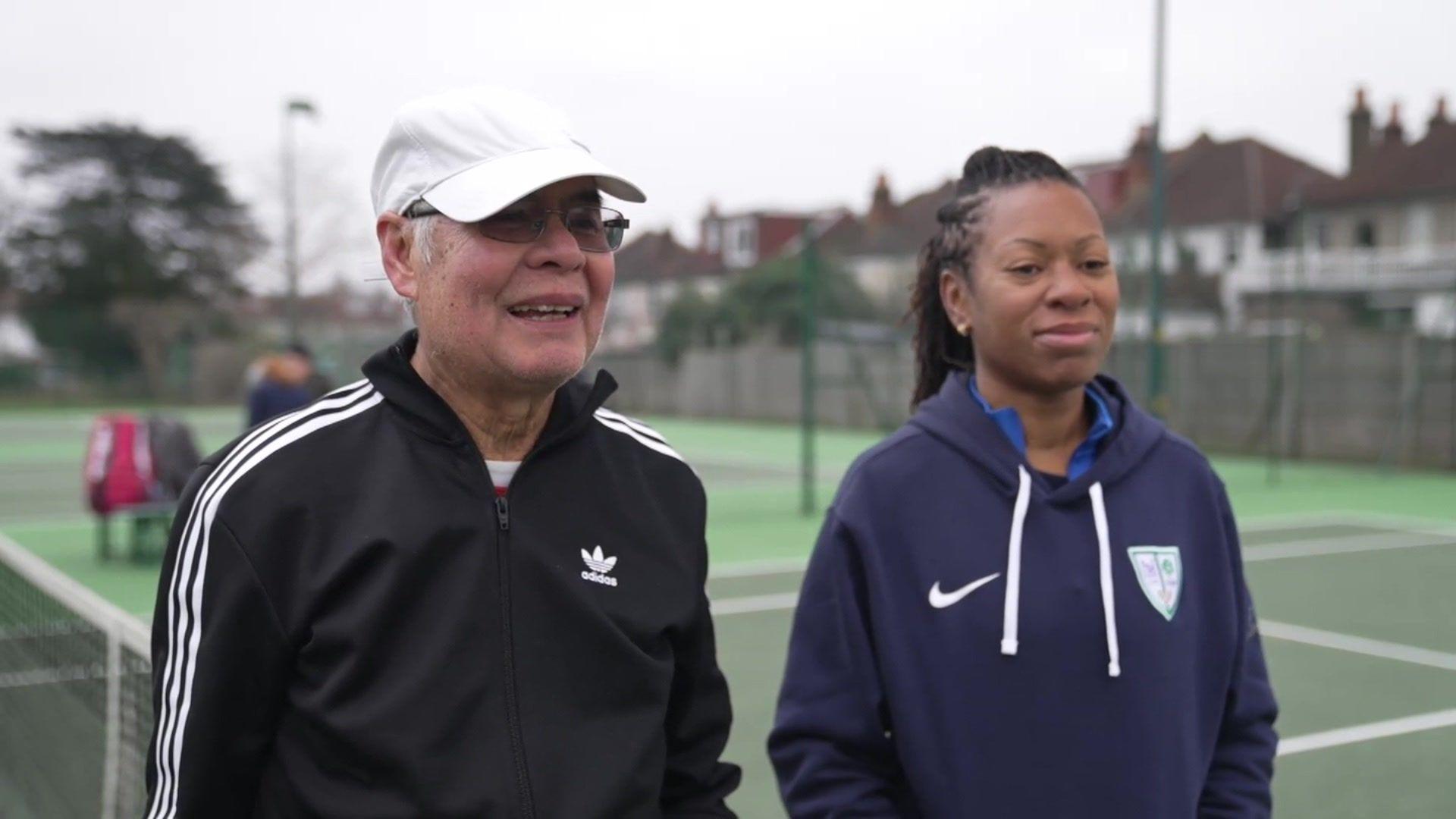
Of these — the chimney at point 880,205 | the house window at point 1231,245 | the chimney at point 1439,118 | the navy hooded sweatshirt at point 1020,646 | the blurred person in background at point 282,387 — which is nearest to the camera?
the navy hooded sweatshirt at point 1020,646

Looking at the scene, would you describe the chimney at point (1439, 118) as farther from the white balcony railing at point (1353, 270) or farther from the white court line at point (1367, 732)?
the white court line at point (1367, 732)

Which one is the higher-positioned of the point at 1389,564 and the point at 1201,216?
the point at 1201,216

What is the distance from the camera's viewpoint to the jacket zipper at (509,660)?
5.70 feet

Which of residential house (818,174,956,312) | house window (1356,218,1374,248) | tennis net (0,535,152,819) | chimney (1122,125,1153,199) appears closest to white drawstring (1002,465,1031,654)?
tennis net (0,535,152,819)

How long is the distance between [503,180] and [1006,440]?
89 centimetres

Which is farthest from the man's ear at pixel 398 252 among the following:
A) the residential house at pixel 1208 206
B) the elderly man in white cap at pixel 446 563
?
the residential house at pixel 1208 206

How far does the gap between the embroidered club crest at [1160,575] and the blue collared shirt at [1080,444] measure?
165 millimetres

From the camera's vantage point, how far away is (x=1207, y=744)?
2.13 meters

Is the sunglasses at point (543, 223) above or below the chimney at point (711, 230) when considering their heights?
below

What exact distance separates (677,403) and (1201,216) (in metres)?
24.1

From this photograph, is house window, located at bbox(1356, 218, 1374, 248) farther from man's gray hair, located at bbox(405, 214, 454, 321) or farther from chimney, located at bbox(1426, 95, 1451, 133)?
man's gray hair, located at bbox(405, 214, 454, 321)

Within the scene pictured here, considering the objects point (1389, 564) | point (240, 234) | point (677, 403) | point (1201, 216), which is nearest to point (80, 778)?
point (1389, 564)

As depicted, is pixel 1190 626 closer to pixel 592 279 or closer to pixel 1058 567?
pixel 1058 567

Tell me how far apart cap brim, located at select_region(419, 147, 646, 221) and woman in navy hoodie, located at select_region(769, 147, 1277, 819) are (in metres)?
0.69
